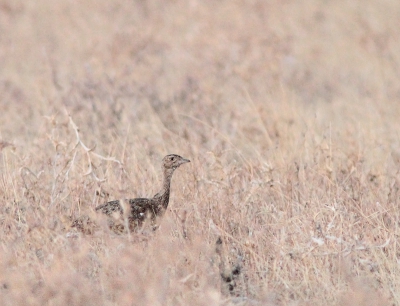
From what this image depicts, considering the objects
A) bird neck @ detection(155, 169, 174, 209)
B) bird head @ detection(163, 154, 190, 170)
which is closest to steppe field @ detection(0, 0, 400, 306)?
bird neck @ detection(155, 169, 174, 209)

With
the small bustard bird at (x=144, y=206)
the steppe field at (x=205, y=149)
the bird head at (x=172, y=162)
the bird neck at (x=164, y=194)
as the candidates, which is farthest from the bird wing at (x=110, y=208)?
the bird head at (x=172, y=162)

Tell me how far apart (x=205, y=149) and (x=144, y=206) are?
2404mm

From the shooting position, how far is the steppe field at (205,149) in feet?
14.7

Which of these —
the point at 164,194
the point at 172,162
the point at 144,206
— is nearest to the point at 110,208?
the point at 144,206

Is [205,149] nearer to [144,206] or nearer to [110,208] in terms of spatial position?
[144,206]

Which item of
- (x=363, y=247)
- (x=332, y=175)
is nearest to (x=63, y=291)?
(x=363, y=247)

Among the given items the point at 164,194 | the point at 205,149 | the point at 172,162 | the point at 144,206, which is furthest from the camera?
the point at 205,149

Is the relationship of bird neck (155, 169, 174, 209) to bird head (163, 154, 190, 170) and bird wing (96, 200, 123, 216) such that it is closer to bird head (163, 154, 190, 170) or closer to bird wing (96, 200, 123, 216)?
bird head (163, 154, 190, 170)

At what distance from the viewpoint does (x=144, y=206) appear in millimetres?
5492

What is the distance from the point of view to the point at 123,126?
827 cm

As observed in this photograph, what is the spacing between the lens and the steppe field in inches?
176

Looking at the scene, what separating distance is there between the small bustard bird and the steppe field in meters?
0.10

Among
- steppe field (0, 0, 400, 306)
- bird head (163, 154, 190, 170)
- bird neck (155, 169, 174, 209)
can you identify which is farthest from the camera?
bird head (163, 154, 190, 170)

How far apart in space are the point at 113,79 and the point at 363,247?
5608mm
